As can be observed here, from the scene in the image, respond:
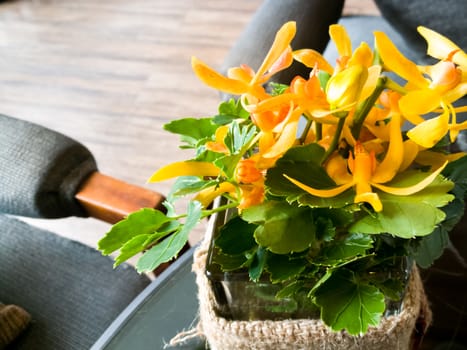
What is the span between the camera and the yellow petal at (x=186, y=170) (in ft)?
1.31

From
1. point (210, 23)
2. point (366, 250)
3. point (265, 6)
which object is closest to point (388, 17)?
point (265, 6)

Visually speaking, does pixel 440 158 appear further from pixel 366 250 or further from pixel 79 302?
pixel 79 302

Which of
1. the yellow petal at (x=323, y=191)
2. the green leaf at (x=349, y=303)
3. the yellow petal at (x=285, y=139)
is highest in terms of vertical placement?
the yellow petal at (x=285, y=139)

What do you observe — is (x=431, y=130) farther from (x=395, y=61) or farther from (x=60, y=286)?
(x=60, y=286)

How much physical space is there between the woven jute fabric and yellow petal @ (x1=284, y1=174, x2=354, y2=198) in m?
0.14

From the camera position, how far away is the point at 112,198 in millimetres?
831

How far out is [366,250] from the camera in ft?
1.30

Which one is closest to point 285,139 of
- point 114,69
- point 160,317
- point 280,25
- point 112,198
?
point 160,317

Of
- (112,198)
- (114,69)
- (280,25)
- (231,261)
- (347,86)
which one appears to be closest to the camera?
(347,86)

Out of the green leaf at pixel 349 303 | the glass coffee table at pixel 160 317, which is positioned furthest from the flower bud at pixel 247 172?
the glass coffee table at pixel 160 317

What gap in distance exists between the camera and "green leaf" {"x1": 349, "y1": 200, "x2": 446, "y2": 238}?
1.16ft

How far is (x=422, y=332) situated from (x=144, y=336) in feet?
1.07

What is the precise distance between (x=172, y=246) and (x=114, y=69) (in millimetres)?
1760

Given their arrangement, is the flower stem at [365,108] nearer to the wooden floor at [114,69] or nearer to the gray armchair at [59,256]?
the gray armchair at [59,256]
